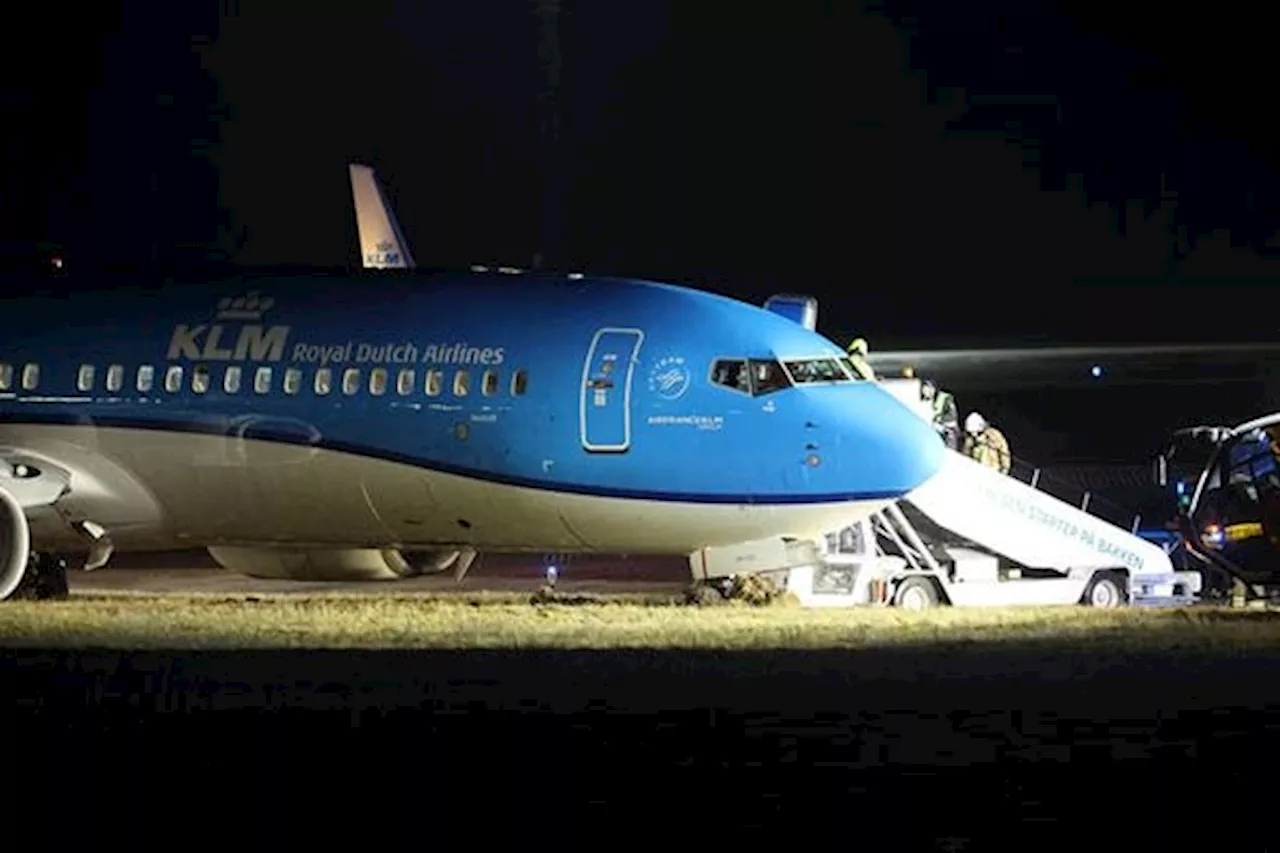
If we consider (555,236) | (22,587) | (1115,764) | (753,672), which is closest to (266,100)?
(555,236)

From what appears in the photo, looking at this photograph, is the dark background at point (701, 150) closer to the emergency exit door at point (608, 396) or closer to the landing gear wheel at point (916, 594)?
the landing gear wheel at point (916, 594)

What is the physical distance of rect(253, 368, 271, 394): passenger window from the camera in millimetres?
30406

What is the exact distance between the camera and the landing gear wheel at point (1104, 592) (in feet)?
113

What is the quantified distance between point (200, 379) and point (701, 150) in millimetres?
53352

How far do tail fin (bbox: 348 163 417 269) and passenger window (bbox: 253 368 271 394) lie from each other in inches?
500

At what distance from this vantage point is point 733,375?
28.9 metres

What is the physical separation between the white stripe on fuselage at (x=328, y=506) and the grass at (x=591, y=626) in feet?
2.55

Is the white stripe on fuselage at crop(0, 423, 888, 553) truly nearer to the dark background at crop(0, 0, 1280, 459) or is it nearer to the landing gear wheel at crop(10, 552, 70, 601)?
the landing gear wheel at crop(10, 552, 70, 601)

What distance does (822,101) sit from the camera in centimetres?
8350

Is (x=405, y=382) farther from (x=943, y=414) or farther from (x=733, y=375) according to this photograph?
(x=943, y=414)

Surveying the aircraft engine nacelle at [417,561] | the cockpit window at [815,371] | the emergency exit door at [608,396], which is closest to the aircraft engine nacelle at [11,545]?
the aircraft engine nacelle at [417,561]

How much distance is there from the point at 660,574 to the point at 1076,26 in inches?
1791

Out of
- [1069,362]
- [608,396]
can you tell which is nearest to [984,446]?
[608,396]

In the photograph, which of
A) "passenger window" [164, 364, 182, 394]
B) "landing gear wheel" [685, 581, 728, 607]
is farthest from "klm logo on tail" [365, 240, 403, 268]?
"landing gear wheel" [685, 581, 728, 607]
